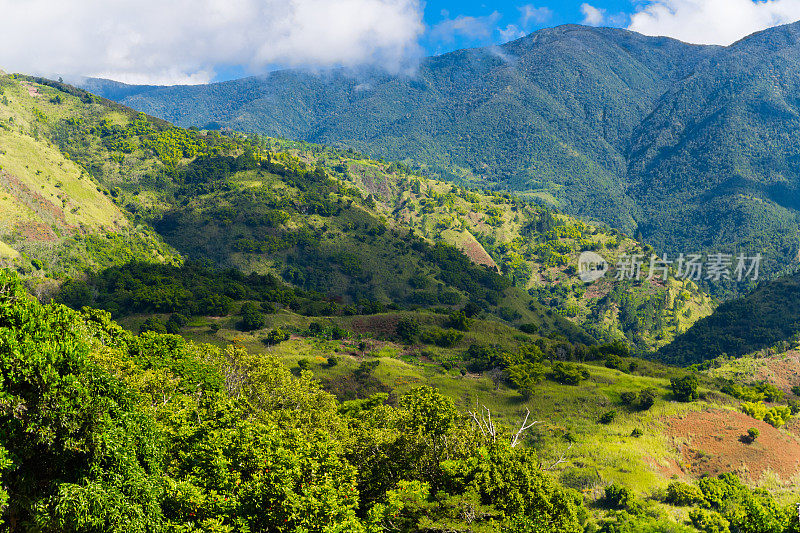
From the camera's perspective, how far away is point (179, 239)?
580 ft

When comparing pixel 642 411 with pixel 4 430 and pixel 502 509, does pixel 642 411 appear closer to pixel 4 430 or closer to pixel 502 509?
pixel 502 509

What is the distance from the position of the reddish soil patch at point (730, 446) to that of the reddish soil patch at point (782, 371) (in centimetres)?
5052

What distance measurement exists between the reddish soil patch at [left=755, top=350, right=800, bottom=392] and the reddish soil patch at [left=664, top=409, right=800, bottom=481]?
166 ft

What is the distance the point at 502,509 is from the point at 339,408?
94.9 feet

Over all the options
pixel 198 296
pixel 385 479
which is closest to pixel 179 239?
pixel 198 296

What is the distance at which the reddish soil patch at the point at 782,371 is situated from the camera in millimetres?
111625

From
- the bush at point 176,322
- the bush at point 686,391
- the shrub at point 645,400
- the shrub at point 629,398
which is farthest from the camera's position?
the bush at point 176,322

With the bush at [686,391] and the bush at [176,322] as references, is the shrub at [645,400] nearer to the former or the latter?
the bush at [686,391]

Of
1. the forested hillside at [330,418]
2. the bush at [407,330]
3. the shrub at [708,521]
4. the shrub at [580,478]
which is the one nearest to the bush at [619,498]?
the forested hillside at [330,418]

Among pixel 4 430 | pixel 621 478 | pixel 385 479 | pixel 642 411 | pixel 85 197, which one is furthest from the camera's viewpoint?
pixel 85 197

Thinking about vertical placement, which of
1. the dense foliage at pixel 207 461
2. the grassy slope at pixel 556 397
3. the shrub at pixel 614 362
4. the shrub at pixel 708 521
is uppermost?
the dense foliage at pixel 207 461

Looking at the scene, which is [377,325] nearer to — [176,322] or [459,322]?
[459,322]

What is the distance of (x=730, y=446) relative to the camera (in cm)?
6581

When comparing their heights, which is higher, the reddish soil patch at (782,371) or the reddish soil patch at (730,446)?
the reddish soil patch at (782,371)
